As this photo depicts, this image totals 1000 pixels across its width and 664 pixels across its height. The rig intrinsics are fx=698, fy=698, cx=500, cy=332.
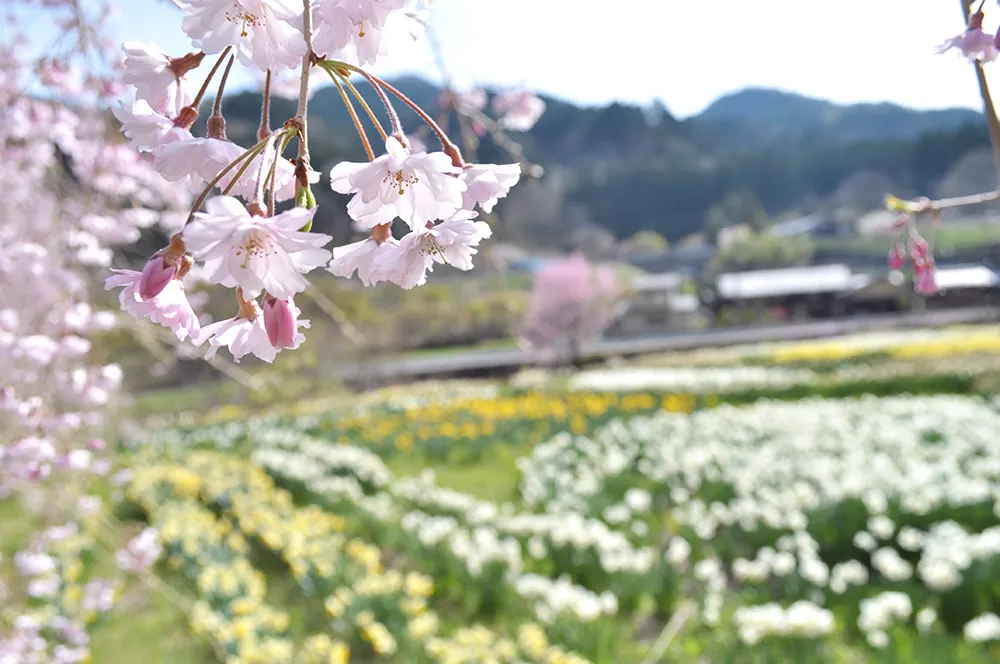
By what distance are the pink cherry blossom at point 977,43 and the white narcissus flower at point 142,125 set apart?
2.41 feet

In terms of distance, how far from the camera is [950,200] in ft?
2.85

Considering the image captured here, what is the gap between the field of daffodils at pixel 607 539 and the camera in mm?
2984

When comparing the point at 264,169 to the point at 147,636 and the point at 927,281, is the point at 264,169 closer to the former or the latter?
the point at 927,281

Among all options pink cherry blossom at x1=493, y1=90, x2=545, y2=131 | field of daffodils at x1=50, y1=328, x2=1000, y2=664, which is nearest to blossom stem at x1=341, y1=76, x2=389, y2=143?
pink cherry blossom at x1=493, y1=90, x2=545, y2=131

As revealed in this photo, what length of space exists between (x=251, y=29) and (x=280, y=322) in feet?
0.71

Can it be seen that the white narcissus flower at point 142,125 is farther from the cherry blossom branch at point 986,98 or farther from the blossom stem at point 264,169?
the cherry blossom branch at point 986,98

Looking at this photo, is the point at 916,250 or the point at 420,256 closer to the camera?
the point at 420,256

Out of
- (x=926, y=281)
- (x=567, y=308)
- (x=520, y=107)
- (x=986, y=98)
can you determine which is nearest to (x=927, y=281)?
(x=926, y=281)

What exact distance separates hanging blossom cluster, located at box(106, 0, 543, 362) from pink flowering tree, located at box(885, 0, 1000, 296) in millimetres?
474

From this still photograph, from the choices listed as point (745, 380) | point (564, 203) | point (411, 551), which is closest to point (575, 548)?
point (411, 551)

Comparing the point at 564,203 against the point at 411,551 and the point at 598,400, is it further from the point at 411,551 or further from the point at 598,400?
the point at 411,551

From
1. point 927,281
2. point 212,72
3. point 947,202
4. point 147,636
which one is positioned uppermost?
point 212,72

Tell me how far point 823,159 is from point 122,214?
218 feet

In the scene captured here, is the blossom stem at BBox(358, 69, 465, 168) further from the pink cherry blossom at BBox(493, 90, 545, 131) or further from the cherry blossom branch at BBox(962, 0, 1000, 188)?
the pink cherry blossom at BBox(493, 90, 545, 131)
